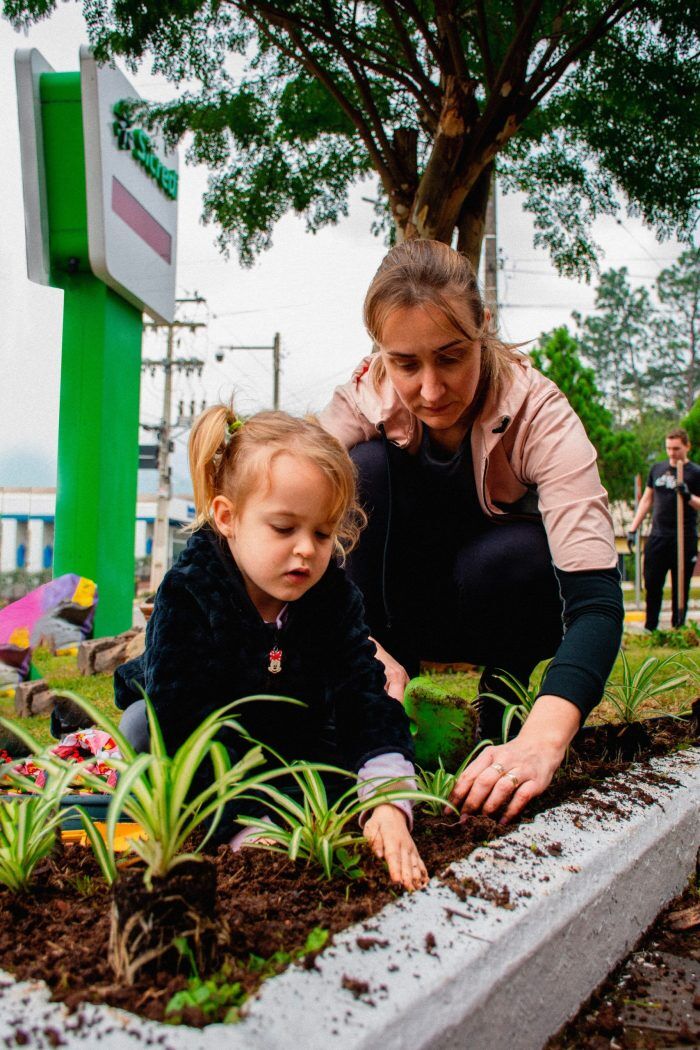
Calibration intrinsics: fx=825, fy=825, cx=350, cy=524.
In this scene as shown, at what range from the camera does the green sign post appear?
6422mm

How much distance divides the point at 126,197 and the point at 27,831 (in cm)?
671

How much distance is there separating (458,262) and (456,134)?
3250mm

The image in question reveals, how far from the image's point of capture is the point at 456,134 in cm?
492

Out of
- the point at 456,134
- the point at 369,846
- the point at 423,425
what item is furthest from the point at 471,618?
the point at 456,134

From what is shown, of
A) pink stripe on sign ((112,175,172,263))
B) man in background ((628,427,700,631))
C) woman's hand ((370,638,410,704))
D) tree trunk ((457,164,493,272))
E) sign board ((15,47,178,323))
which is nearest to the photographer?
woman's hand ((370,638,410,704))

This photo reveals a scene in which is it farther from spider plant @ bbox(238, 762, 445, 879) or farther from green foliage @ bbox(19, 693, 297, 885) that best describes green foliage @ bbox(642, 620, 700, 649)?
green foliage @ bbox(19, 693, 297, 885)

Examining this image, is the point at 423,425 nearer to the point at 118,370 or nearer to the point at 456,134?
the point at 456,134

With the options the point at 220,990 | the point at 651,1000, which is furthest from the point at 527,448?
the point at 220,990

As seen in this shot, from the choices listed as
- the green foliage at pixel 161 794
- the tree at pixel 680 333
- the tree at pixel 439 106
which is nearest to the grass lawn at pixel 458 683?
the green foliage at pixel 161 794

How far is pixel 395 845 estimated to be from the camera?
4.34ft

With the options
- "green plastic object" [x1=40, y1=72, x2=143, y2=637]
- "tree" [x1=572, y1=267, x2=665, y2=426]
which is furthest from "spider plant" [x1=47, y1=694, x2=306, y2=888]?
Answer: "tree" [x1=572, y1=267, x2=665, y2=426]

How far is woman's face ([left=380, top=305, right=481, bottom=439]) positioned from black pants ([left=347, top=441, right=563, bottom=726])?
1.36 ft

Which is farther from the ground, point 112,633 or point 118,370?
point 118,370

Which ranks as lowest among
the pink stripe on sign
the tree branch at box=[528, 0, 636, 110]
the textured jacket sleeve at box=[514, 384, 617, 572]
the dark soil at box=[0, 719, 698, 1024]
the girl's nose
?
the dark soil at box=[0, 719, 698, 1024]
